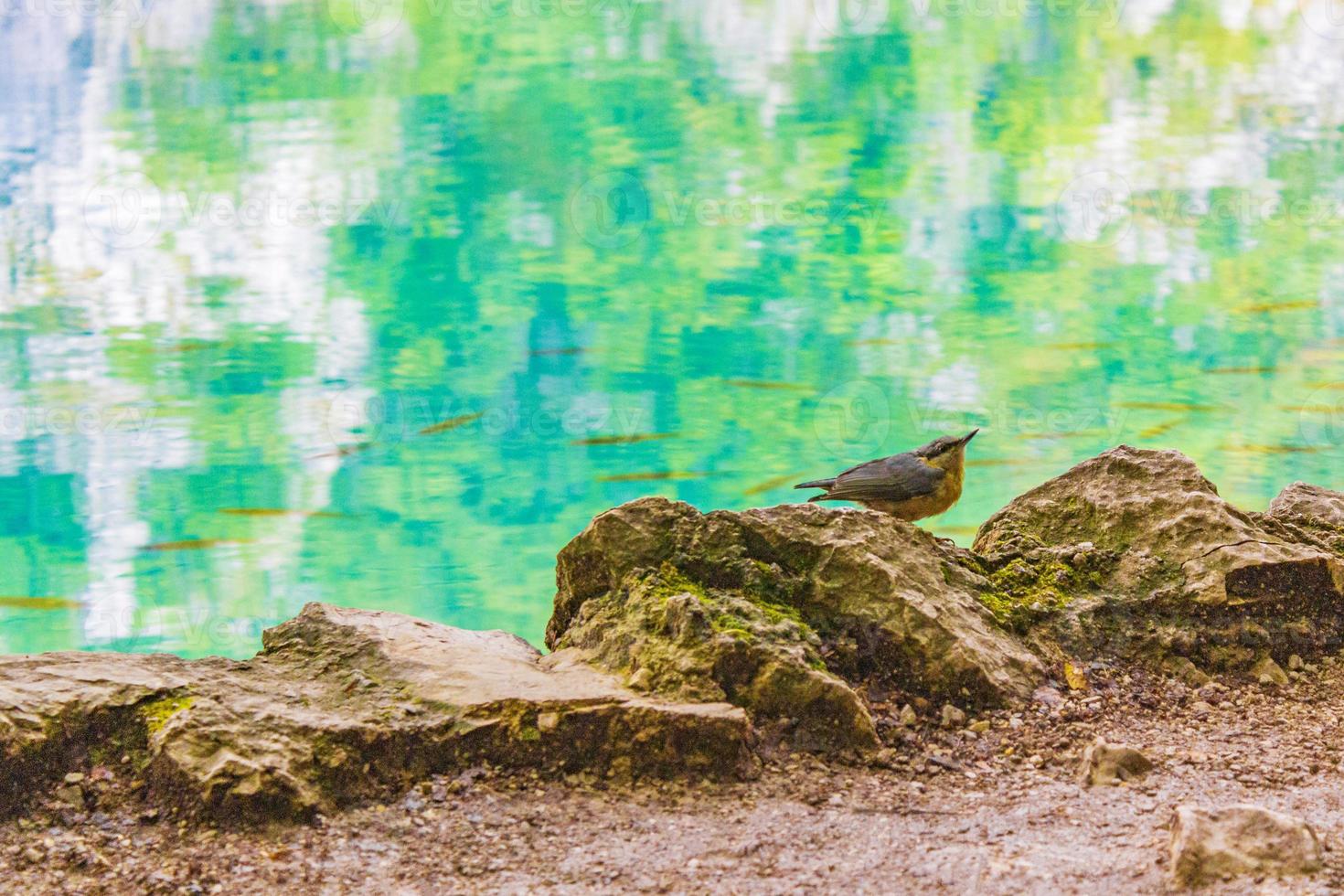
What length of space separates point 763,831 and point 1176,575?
122 cm

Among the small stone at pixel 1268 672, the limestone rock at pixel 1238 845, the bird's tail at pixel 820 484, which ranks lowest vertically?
the small stone at pixel 1268 672

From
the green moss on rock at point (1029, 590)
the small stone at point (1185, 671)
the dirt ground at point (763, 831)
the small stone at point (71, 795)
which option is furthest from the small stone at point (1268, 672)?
the small stone at point (71, 795)

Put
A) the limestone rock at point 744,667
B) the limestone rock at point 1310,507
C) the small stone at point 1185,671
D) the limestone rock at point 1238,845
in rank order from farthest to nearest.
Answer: the limestone rock at point 1310,507, the small stone at point 1185,671, the limestone rock at point 744,667, the limestone rock at point 1238,845

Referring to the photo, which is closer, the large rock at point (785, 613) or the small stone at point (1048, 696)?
the large rock at point (785, 613)

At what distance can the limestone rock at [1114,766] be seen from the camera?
2.12 meters

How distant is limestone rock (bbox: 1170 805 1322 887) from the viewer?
1.66 m

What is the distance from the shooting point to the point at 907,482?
10.7 ft

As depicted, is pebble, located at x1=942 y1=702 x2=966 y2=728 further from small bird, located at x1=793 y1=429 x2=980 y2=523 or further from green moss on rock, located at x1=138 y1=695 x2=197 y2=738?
green moss on rock, located at x1=138 y1=695 x2=197 y2=738

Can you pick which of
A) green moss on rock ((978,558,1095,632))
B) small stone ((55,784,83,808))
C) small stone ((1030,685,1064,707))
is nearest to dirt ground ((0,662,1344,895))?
small stone ((55,784,83,808))

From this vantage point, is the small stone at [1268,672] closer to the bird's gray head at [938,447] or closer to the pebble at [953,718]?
the pebble at [953,718]

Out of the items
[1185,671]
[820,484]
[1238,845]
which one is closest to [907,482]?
[820,484]

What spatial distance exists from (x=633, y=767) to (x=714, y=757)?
14 centimetres

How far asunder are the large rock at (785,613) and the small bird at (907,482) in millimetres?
565

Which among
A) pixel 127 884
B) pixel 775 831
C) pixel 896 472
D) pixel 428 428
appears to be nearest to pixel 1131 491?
pixel 896 472
